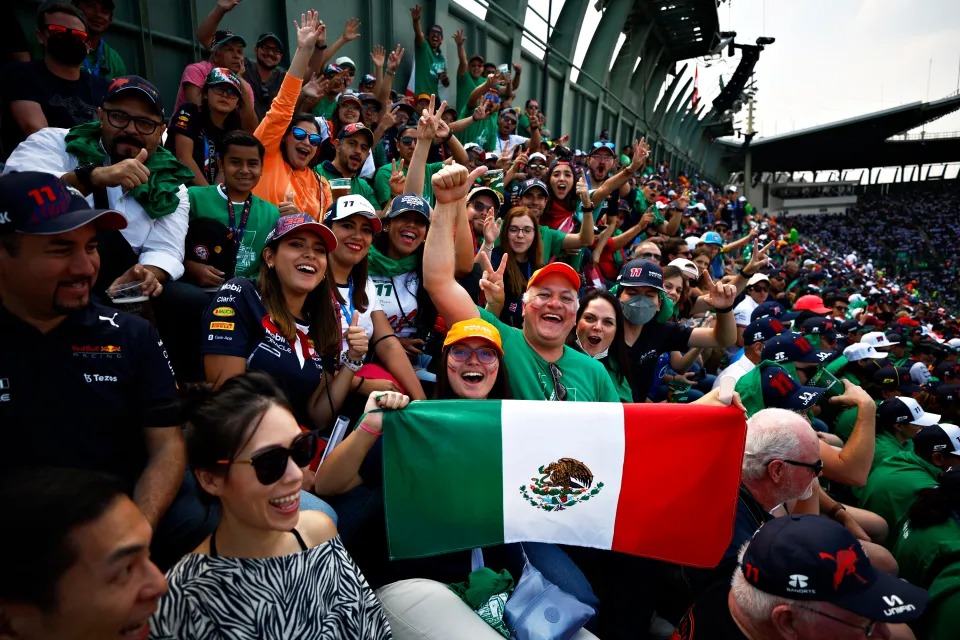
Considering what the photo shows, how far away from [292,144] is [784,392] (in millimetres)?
4312

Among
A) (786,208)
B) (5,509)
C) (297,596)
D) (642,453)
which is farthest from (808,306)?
(786,208)

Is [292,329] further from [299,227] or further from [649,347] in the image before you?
[649,347]

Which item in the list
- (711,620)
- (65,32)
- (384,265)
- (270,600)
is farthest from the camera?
(384,265)

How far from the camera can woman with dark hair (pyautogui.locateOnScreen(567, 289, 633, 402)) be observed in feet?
14.5

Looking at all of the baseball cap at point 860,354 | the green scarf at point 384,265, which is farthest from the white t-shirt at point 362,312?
the baseball cap at point 860,354

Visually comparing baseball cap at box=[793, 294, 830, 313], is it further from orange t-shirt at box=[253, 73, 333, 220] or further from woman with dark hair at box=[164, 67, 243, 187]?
woman with dark hair at box=[164, 67, 243, 187]

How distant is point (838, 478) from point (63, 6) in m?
5.97

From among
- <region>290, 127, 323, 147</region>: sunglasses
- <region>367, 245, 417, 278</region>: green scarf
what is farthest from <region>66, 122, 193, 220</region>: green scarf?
<region>290, 127, 323, 147</region>: sunglasses

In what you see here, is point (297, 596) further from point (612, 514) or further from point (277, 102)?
point (277, 102)

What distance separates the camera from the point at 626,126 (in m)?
29.9

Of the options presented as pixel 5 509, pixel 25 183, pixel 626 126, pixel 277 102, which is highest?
pixel 626 126

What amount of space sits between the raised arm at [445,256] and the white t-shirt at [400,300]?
0.55 meters

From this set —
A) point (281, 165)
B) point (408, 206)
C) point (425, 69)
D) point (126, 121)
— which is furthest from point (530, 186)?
point (425, 69)

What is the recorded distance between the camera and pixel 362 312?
12.4 ft
